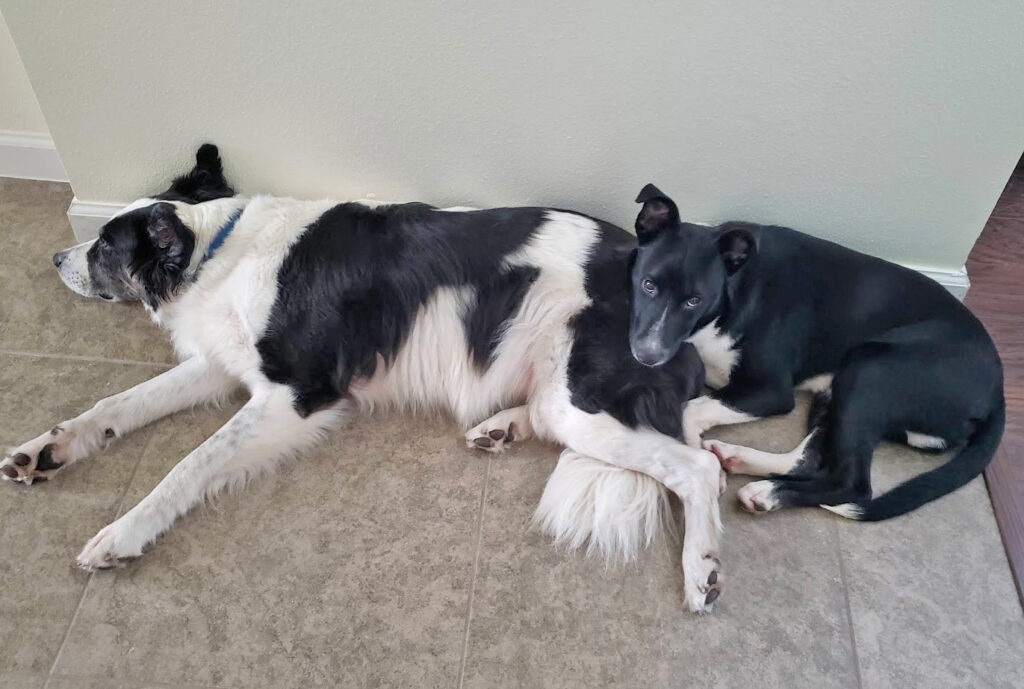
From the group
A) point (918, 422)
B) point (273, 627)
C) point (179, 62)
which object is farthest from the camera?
point (179, 62)

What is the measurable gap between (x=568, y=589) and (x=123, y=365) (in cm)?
136

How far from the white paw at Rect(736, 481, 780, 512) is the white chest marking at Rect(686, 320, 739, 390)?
32 cm

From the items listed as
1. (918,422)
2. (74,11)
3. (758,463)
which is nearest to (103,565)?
(74,11)

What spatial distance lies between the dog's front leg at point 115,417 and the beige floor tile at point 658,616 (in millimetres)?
832

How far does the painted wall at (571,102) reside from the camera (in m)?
1.89

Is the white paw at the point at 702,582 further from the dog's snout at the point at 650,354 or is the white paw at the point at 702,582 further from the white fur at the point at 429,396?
the dog's snout at the point at 650,354

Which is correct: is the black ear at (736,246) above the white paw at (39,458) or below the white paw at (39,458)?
above

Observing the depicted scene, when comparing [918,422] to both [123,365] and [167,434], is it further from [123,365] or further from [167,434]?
[123,365]

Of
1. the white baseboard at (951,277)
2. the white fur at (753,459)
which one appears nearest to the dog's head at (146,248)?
the white fur at (753,459)

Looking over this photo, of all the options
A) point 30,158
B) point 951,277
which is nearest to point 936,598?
point 951,277

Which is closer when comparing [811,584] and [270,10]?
[811,584]

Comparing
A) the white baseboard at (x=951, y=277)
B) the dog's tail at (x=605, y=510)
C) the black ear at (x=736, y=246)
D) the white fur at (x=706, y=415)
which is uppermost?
the black ear at (x=736, y=246)

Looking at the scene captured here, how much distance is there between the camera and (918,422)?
190 centimetres

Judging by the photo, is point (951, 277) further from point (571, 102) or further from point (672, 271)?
point (571, 102)
